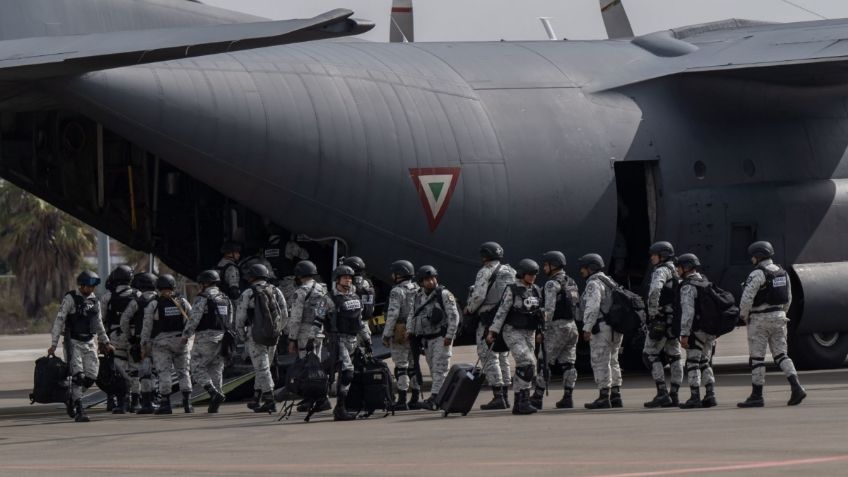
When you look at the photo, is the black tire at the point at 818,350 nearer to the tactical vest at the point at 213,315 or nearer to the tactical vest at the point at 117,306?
the tactical vest at the point at 213,315

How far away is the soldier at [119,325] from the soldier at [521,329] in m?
5.09

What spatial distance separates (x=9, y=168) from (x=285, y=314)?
5.54 meters

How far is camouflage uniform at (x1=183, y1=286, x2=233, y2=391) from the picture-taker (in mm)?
18219

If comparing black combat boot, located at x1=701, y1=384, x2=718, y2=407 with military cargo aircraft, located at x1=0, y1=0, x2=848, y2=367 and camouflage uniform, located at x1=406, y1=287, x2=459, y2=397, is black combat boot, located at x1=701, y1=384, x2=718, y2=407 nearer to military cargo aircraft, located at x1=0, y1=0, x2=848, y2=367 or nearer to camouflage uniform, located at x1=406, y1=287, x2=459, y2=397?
camouflage uniform, located at x1=406, y1=287, x2=459, y2=397

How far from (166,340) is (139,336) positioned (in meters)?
0.74

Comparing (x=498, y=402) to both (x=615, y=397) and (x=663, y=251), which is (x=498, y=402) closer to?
(x=615, y=397)

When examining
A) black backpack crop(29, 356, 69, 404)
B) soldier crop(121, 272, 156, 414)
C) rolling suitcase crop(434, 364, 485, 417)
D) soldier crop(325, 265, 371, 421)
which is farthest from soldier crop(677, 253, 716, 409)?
black backpack crop(29, 356, 69, 404)

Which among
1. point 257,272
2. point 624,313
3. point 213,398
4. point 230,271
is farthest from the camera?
point 230,271

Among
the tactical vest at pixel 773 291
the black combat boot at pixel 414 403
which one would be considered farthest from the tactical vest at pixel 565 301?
the tactical vest at pixel 773 291

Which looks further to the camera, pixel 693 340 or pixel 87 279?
pixel 87 279

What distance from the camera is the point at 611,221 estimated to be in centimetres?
2209

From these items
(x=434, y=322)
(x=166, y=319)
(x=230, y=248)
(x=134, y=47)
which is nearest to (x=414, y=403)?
(x=434, y=322)

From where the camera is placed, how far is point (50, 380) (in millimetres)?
17906

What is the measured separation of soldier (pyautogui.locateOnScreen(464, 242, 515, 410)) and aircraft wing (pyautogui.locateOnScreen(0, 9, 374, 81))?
14.6 feet
